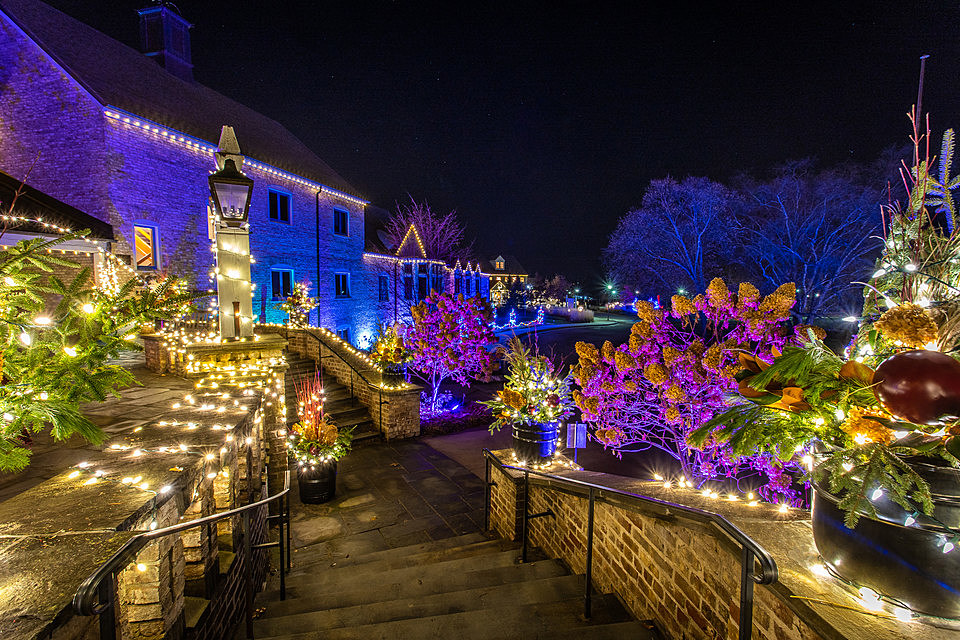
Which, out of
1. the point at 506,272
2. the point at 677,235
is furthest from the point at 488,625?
the point at 506,272

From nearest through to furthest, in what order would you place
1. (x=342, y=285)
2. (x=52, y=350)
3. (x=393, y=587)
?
(x=52, y=350) < (x=393, y=587) < (x=342, y=285)

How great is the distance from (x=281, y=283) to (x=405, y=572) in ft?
48.6

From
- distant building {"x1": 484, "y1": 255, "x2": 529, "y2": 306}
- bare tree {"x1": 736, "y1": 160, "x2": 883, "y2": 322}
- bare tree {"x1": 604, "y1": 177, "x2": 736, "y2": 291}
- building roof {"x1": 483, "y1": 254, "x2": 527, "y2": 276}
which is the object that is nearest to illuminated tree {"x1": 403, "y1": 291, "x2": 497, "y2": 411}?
bare tree {"x1": 604, "y1": 177, "x2": 736, "y2": 291}

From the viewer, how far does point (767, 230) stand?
60.3 feet

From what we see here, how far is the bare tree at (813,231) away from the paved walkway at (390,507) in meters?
17.4

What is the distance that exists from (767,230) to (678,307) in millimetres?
17290

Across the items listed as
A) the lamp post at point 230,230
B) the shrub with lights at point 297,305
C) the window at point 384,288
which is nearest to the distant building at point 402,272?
the window at point 384,288

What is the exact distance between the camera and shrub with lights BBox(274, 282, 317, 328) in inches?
607

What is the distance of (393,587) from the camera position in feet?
12.3

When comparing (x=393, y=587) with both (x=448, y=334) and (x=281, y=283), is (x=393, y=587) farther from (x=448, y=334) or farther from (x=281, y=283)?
(x=281, y=283)

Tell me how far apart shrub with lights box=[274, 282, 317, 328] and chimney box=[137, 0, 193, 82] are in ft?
30.4

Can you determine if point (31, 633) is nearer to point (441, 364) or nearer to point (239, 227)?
point (239, 227)

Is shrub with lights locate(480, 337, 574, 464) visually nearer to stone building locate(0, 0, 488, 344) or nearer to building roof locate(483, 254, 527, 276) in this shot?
stone building locate(0, 0, 488, 344)

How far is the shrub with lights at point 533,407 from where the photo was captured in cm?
498
